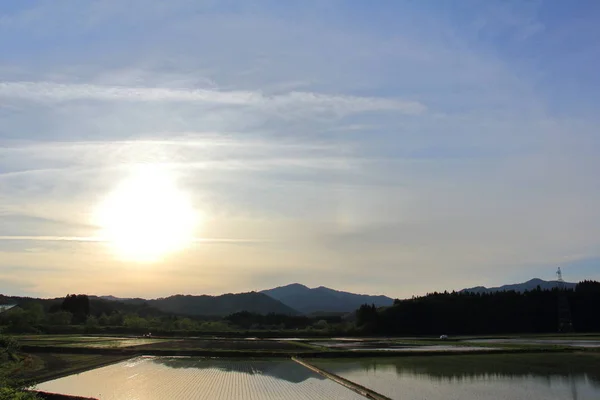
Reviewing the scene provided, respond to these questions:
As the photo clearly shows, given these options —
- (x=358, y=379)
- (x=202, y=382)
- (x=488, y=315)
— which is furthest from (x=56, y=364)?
(x=488, y=315)

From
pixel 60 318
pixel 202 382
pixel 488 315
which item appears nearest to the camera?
pixel 202 382

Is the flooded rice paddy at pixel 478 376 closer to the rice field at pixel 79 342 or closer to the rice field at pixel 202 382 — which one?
the rice field at pixel 202 382

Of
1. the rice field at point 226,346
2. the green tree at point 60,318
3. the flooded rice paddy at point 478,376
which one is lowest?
the flooded rice paddy at point 478,376

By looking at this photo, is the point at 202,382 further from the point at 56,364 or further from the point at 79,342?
the point at 79,342

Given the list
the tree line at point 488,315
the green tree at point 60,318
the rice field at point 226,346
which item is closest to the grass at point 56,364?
the rice field at point 226,346

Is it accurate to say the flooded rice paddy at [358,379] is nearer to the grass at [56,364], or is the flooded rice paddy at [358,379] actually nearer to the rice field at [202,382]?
the rice field at [202,382]

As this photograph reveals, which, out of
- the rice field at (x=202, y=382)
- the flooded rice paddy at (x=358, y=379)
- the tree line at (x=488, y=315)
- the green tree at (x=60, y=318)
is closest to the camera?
the flooded rice paddy at (x=358, y=379)

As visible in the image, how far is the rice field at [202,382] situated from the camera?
19375 millimetres

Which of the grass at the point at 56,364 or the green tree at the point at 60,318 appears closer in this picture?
the grass at the point at 56,364

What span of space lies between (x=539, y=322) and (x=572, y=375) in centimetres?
5712

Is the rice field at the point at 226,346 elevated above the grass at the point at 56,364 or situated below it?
above

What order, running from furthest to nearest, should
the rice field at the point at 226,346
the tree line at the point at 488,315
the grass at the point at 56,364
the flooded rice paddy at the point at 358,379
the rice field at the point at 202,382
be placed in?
the tree line at the point at 488,315 → the rice field at the point at 226,346 → the grass at the point at 56,364 → the rice field at the point at 202,382 → the flooded rice paddy at the point at 358,379

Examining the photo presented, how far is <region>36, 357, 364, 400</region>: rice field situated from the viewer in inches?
763

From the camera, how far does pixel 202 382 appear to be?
2270cm
